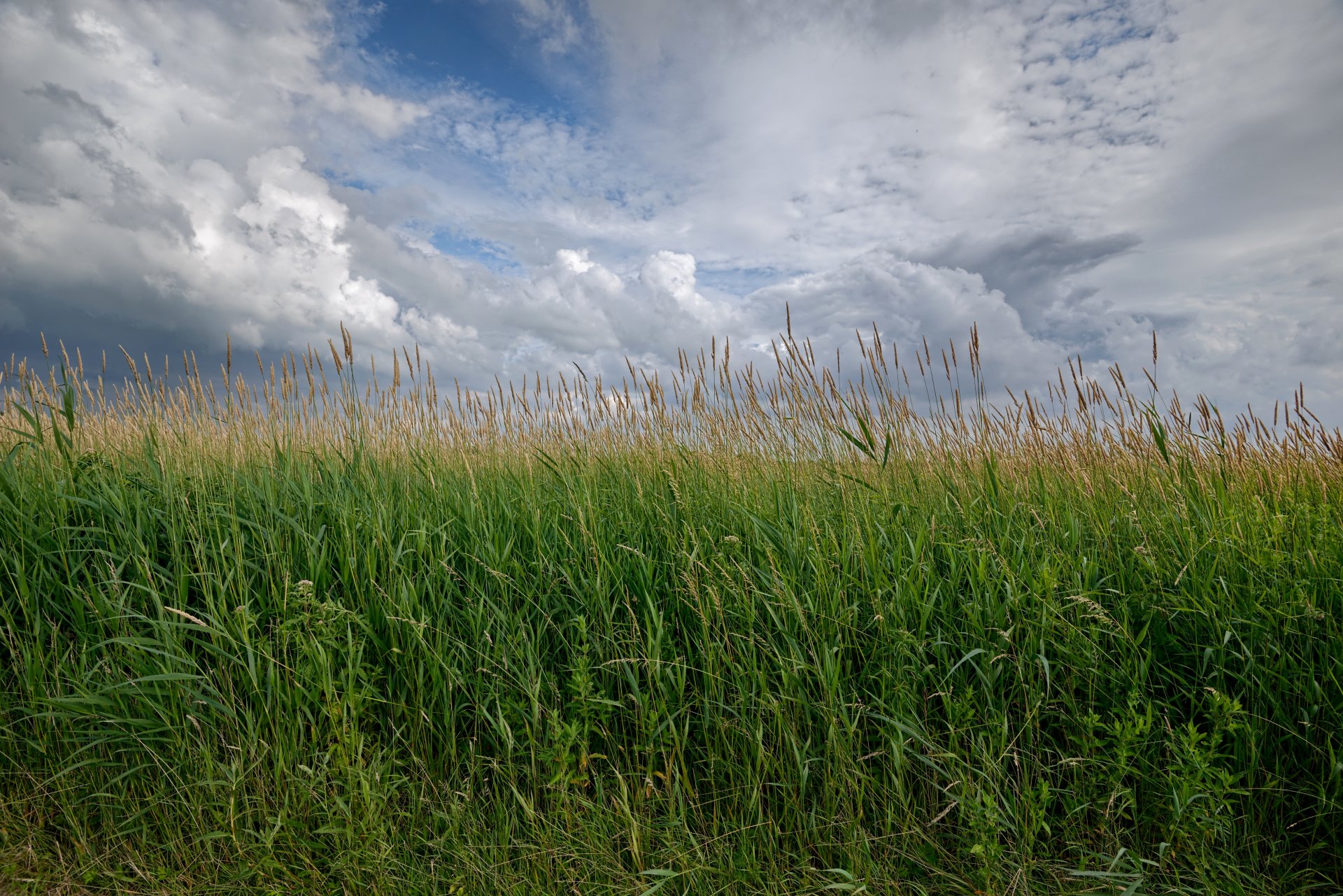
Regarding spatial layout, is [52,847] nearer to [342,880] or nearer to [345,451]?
[342,880]

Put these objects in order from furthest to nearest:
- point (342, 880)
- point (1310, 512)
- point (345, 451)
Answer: point (345, 451), point (1310, 512), point (342, 880)

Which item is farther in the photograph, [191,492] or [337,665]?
[191,492]

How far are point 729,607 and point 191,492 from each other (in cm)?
294

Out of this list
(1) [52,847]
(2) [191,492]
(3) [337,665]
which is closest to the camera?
(1) [52,847]

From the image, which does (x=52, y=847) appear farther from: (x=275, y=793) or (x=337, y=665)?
(x=337, y=665)

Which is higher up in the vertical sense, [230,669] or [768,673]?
[230,669]

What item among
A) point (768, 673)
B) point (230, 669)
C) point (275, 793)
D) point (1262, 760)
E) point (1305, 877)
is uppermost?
point (230, 669)

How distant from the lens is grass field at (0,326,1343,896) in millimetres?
2076

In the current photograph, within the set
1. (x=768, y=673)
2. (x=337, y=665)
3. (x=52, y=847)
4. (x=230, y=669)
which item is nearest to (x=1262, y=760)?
(x=768, y=673)

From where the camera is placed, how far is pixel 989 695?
2195mm

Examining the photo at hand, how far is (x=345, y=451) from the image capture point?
4195 mm

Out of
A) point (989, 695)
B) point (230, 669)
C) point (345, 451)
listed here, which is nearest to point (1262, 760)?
point (989, 695)

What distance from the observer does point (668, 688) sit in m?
2.49

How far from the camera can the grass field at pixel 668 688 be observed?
2.08m
